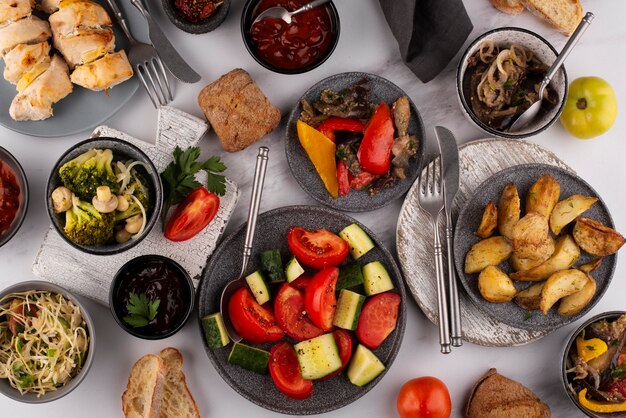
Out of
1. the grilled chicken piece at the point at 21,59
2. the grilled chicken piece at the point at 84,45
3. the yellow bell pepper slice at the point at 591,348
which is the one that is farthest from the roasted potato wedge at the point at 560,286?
the grilled chicken piece at the point at 21,59

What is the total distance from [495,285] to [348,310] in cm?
78

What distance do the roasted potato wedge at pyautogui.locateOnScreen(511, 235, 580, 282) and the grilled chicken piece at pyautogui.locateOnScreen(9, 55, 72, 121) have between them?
2596 mm

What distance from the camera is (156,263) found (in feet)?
11.6

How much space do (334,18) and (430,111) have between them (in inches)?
31.0

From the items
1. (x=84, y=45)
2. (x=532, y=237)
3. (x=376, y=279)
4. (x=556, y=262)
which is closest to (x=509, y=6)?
(x=532, y=237)

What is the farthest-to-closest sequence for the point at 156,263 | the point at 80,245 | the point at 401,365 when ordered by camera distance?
the point at 401,365
the point at 156,263
the point at 80,245

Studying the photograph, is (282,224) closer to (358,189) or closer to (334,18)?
(358,189)

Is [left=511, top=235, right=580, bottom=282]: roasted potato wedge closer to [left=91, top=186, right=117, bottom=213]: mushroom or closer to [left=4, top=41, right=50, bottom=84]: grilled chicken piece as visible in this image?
[left=91, top=186, right=117, bottom=213]: mushroom

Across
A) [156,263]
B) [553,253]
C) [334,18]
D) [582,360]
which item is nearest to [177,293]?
[156,263]

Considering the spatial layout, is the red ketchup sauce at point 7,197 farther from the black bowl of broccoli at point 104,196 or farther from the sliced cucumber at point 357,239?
the sliced cucumber at point 357,239

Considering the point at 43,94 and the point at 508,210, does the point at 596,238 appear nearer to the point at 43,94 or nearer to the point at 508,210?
the point at 508,210

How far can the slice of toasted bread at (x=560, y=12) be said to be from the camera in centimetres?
384

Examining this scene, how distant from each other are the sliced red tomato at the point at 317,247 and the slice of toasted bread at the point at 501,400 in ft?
3.61

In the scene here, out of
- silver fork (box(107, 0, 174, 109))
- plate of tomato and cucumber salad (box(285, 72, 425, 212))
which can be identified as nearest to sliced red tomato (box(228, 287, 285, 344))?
plate of tomato and cucumber salad (box(285, 72, 425, 212))
